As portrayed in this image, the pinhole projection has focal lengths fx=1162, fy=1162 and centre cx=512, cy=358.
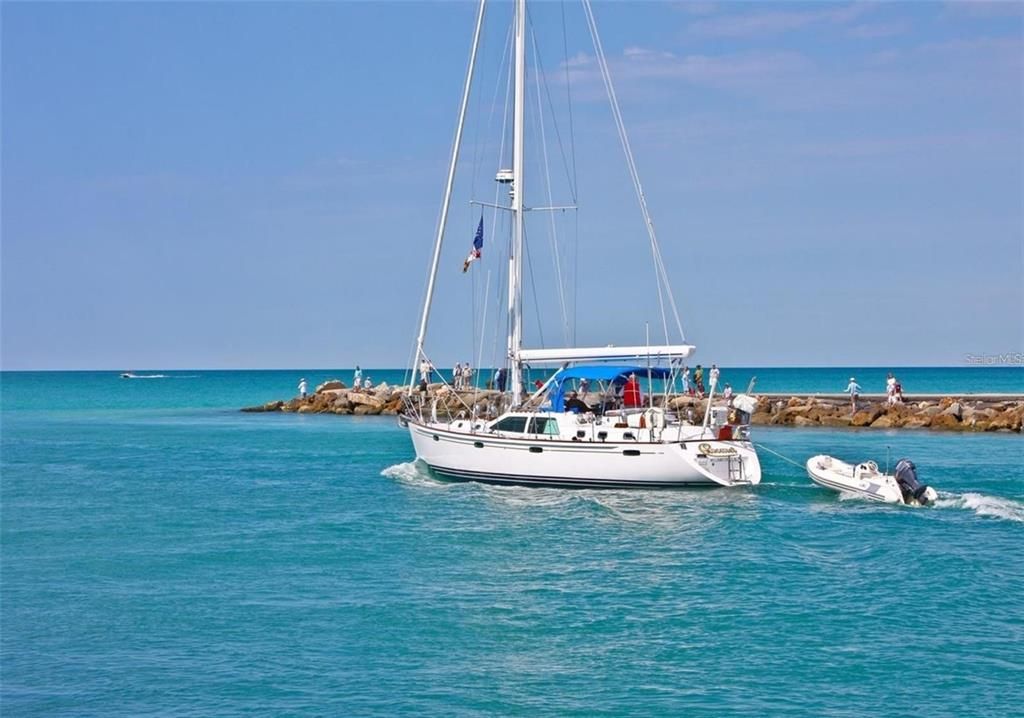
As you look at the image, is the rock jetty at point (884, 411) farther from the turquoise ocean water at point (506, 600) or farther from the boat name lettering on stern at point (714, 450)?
the turquoise ocean water at point (506, 600)

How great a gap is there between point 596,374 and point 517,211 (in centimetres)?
602

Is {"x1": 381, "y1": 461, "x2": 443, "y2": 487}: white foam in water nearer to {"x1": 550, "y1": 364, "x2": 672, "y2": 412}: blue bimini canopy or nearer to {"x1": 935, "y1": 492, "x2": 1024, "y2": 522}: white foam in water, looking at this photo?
{"x1": 550, "y1": 364, "x2": 672, "y2": 412}: blue bimini canopy

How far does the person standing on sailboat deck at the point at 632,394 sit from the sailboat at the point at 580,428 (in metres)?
0.03

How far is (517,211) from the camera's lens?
119 feet

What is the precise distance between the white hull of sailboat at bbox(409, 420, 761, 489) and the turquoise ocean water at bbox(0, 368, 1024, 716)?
0.49m

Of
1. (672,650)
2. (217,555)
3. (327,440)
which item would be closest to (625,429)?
(217,555)

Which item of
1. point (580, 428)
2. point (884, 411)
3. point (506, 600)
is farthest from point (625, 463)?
point (884, 411)

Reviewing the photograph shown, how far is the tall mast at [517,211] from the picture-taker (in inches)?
1420

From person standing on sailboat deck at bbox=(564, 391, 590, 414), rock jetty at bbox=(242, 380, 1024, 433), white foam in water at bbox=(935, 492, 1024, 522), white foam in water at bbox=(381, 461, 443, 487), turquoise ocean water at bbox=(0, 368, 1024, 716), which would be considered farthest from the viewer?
rock jetty at bbox=(242, 380, 1024, 433)

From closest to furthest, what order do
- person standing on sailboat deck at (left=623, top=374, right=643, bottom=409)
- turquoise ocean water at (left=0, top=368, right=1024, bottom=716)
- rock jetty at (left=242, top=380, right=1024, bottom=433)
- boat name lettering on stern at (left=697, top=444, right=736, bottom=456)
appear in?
1. turquoise ocean water at (left=0, top=368, right=1024, bottom=716)
2. boat name lettering on stern at (left=697, top=444, right=736, bottom=456)
3. person standing on sailboat deck at (left=623, top=374, right=643, bottom=409)
4. rock jetty at (left=242, top=380, right=1024, bottom=433)

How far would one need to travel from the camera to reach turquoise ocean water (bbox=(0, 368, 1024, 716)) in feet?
51.1

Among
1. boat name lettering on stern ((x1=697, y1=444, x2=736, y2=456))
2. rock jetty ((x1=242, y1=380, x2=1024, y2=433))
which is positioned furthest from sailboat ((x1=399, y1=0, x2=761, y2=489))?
rock jetty ((x1=242, y1=380, x2=1024, y2=433))

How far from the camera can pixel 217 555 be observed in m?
25.0

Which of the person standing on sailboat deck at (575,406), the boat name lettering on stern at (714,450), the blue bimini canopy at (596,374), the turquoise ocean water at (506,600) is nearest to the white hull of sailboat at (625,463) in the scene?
the boat name lettering on stern at (714,450)
